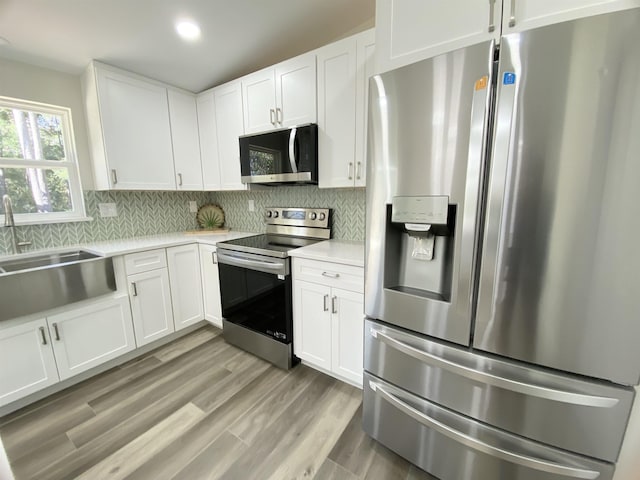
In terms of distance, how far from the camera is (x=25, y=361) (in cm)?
161

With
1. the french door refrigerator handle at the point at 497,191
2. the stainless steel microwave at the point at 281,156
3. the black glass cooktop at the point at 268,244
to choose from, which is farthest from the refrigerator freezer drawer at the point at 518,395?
the stainless steel microwave at the point at 281,156

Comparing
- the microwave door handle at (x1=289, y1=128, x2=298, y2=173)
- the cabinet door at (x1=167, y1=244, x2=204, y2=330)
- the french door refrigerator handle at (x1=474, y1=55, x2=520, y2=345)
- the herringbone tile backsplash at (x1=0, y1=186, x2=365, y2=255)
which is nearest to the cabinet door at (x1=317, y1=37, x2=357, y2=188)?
the microwave door handle at (x1=289, y1=128, x2=298, y2=173)

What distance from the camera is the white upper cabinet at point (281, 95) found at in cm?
188

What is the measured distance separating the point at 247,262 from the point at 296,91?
51.8 inches

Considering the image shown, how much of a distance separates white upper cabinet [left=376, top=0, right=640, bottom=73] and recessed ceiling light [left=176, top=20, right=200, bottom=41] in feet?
4.59

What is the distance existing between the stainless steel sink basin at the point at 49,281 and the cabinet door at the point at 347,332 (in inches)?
65.2

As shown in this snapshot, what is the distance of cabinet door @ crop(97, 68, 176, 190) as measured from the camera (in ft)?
6.89

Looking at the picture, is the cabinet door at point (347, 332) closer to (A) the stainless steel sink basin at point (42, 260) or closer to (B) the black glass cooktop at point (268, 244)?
(B) the black glass cooktop at point (268, 244)

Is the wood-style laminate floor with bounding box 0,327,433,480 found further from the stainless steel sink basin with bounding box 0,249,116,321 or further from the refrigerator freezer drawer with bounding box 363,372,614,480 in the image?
the stainless steel sink basin with bounding box 0,249,116,321

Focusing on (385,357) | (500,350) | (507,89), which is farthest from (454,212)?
(385,357)

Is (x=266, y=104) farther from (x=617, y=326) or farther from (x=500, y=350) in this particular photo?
(x=617, y=326)

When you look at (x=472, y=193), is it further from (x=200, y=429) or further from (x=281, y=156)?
(x=200, y=429)

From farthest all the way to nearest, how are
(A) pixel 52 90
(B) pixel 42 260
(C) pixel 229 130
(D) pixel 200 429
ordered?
(C) pixel 229 130
(A) pixel 52 90
(B) pixel 42 260
(D) pixel 200 429

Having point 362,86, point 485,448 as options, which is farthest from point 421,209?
point 362,86
